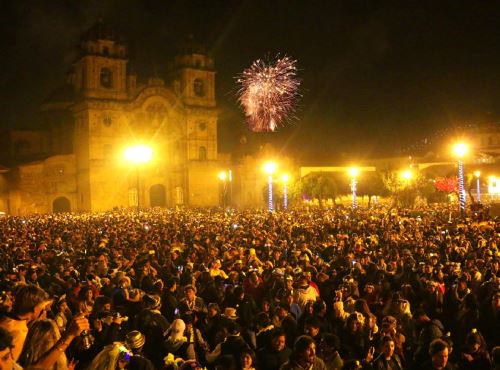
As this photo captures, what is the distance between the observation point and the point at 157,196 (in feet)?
193

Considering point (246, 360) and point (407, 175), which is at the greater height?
point (407, 175)

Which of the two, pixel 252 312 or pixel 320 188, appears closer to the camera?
pixel 252 312

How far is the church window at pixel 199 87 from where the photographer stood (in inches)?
2336

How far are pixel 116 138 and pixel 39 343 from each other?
51799 millimetres

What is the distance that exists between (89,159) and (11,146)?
9.75 m

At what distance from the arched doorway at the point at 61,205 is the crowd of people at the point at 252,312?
3999 centimetres

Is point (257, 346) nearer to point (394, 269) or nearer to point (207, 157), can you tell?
point (394, 269)

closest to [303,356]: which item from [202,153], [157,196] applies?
[157,196]

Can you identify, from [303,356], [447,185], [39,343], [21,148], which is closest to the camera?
[39,343]

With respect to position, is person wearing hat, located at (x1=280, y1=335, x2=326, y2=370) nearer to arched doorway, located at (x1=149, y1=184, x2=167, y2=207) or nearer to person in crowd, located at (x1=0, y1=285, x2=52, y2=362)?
person in crowd, located at (x1=0, y1=285, x2=52, y2=362)

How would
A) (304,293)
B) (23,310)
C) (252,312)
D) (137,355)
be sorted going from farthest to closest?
1. (304,293)
2. (252,312)
3. (137,355)
4. (23,310)

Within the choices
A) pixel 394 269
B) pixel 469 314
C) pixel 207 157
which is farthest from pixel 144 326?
pixel 207 157

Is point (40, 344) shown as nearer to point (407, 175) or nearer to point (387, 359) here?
point (387, 359)

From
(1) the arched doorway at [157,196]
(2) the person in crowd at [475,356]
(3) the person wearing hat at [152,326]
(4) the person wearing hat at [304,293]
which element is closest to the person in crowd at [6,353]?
(3) the person wearing hat at [152,326]
